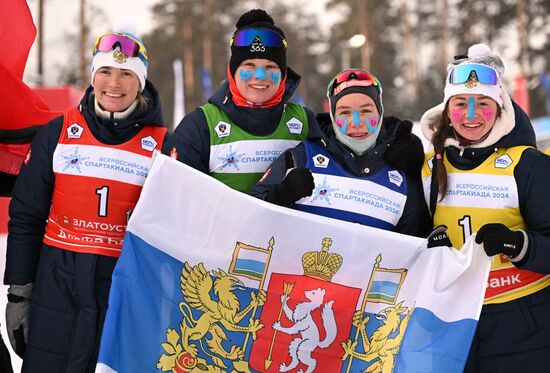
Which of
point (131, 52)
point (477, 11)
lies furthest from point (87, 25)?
point (131, 52)

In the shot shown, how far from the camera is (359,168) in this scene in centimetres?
370

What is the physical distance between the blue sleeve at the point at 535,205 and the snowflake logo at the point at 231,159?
1.34 metres

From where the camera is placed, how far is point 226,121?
396cm

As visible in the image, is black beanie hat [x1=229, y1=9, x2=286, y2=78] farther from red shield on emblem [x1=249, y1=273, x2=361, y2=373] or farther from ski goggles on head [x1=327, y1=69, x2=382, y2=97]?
red shield on emblem [x1=249, y1=273, x2=361, y2=373]

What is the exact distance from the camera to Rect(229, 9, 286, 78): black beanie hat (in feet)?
13.3

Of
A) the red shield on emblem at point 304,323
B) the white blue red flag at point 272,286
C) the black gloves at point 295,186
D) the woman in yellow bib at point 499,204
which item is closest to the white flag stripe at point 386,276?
the white blue red flag at point 272,286

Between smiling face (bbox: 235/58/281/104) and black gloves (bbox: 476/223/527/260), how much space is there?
1.31m

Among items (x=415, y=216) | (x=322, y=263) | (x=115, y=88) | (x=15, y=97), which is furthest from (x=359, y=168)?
(x=15, y=97)

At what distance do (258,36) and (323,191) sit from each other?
3.16ft

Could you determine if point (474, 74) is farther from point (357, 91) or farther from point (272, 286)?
point (272, 286)

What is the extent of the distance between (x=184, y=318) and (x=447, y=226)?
1.30 metres

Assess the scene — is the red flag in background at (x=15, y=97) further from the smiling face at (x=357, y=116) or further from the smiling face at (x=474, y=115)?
the smiling face at (x=474, y=115)

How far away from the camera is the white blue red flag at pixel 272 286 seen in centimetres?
352

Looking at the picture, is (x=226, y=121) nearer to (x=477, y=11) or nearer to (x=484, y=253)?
(x=484, y=253)
